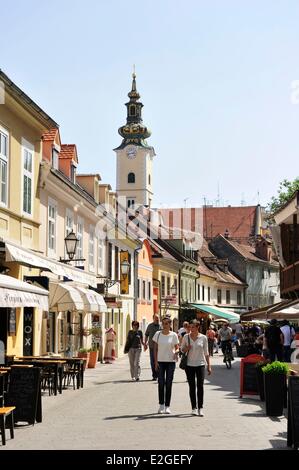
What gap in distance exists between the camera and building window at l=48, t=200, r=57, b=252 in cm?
2622

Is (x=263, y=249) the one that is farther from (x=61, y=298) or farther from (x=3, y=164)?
(x=3, y=164)

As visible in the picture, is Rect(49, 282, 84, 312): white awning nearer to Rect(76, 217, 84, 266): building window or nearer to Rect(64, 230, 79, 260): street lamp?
Rect(64, 230, 79, 260): street lamp

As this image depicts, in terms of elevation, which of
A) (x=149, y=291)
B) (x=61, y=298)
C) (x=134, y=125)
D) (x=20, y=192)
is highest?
(x=134, y=125)

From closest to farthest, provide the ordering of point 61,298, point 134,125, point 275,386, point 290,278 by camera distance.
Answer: point 275,386
point 61,298
point 290,278
point 134,125

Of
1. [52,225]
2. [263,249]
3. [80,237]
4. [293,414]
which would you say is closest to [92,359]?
[80,237]

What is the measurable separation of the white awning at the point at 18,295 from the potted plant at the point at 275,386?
13.7 ft

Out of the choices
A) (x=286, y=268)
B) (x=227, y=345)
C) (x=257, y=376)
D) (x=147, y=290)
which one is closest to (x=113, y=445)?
(x=257, y=376)

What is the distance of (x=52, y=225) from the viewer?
26.8 meters

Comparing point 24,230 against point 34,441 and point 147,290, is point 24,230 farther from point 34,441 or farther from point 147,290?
point 147,290

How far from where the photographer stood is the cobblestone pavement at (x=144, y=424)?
423 inches

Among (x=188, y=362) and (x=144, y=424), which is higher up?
(x=188, y=362)

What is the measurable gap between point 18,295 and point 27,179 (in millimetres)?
9501

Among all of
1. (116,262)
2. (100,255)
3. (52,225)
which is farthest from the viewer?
(116,262)
